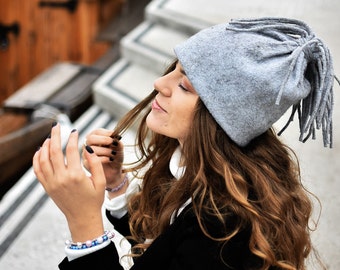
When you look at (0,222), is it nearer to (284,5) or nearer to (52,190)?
(52,190)

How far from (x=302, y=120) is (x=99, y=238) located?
475 mm

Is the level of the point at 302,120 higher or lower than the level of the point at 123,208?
higher

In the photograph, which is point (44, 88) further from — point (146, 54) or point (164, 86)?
point (164, 86)

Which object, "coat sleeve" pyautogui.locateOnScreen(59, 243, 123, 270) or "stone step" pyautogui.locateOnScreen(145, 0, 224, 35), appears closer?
"coat sleeve" pyautogui.locateOnScreen(59, 243, 123, 270)

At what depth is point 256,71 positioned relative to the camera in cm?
88

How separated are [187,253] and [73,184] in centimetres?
25

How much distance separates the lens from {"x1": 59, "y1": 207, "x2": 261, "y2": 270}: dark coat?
922 mm

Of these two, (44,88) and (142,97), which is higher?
(142,97)

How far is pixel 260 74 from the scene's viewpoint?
34.4 inches

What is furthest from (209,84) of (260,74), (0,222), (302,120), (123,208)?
(0,222)

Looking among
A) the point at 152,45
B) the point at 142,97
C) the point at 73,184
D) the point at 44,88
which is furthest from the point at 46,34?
the point at 73,184

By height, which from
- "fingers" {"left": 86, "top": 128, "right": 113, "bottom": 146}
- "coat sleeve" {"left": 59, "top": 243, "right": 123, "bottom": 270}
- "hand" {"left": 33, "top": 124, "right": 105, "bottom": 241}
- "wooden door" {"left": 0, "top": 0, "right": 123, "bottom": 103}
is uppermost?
"hand" {"left": 33, "top": 124, "right": 105, "bottom": 241}

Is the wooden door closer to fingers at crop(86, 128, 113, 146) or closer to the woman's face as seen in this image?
fingers at crop(86, 128, 113, 146)

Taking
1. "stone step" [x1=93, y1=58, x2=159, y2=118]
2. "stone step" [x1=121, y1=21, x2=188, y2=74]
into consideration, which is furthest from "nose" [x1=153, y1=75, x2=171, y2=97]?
"stone step" [x1=121, y1=21, x2=188, y2=74]
